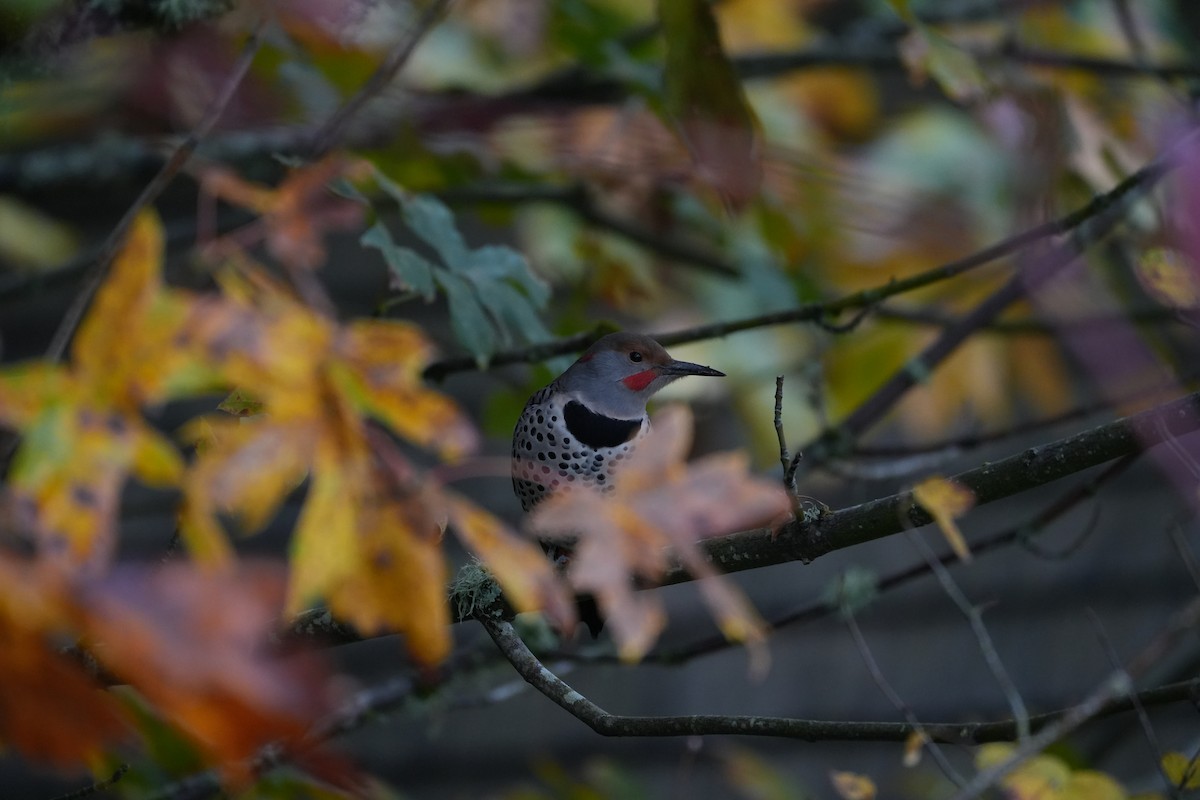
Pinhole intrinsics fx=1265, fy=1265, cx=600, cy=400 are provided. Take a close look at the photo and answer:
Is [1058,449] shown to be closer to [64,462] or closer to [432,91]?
[64,462]

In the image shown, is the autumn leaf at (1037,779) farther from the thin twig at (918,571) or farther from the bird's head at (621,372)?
the bird's head at (621,372)

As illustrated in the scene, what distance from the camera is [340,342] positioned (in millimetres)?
1154

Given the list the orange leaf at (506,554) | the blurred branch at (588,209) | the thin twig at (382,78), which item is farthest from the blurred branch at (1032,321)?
the orange leaf at (506,554)

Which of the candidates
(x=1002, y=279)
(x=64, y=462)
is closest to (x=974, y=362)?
(x=1002, y=279)

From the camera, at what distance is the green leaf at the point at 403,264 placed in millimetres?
2010

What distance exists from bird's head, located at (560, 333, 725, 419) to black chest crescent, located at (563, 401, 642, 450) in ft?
0.14

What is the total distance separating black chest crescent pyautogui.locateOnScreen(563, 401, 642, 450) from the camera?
260 cm

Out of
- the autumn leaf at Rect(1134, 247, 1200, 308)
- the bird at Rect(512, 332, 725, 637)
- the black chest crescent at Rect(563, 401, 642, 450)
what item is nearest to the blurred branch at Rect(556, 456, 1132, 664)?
the bird at Rect(512, 332, 725, 637)

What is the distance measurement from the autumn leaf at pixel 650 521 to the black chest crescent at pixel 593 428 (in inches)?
52.7

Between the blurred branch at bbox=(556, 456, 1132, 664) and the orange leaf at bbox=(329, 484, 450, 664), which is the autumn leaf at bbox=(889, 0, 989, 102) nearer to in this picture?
the blurred branch at bbox=(556, 456, 1132, 664)

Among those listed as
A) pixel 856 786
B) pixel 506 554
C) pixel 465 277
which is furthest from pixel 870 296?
pixel 506 554

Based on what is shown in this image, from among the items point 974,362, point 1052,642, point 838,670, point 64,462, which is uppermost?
point 64,462

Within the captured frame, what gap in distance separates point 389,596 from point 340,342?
9.3 inches

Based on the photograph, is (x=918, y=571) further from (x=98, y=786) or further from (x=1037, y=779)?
(x=98, y=786)
